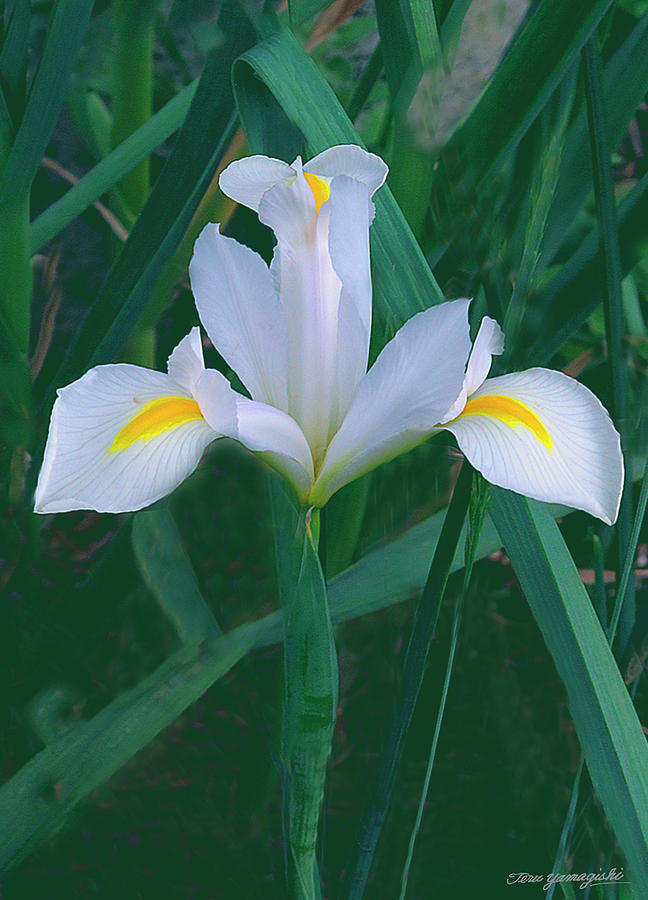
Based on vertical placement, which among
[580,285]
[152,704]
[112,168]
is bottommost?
[152,704]

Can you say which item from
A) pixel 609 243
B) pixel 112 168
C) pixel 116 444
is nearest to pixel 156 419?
pixel 116 444

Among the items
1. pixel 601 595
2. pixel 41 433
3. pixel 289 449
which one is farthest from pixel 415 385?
pixel 41 433

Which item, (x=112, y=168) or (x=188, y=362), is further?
(x=112, y=168)

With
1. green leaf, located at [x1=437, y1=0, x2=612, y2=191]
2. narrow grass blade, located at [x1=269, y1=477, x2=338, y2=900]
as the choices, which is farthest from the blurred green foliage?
narrow grass blade, located at [x1=269, y1=477, x2=338, y2=900]

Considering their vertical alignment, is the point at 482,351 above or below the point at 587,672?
above

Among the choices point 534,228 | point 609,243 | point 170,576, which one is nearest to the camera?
point 534,228

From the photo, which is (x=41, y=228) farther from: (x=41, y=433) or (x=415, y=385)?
(x=415, y=385)

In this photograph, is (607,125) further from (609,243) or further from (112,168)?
(112,168)

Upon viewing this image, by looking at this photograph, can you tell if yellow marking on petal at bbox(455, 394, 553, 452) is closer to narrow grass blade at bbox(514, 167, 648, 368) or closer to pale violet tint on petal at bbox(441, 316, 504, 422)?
pale violet tint on petal at bbox(441, 316, 504, 422)

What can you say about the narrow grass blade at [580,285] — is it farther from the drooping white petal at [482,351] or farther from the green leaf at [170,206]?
the green leaf at [170,206]
